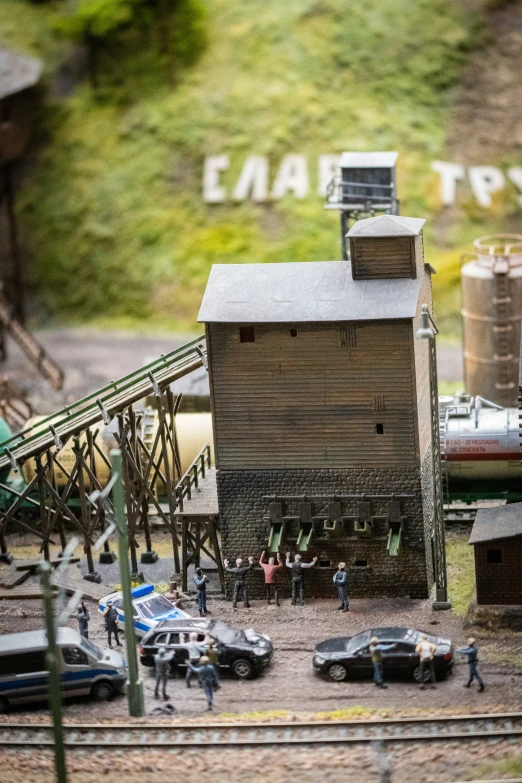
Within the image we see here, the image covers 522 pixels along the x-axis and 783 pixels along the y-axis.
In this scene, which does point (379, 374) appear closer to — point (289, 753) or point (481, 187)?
point (289, 753)

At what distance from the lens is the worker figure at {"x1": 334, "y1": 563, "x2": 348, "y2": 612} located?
41.2m

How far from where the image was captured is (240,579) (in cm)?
4238

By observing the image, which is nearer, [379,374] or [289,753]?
Result: [289,753]

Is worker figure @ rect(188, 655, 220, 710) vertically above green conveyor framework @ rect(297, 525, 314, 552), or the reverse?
green conveyor framework @ rect(297, 525, 314, 552)

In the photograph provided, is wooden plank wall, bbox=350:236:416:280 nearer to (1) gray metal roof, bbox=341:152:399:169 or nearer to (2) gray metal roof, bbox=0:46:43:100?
(1) gray metal roof, bbox=341:152:399:169

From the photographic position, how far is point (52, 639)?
32000 mm

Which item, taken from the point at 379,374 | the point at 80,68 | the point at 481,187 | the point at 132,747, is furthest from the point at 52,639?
the point at 80,68

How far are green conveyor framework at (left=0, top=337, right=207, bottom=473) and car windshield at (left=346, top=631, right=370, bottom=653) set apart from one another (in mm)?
10608

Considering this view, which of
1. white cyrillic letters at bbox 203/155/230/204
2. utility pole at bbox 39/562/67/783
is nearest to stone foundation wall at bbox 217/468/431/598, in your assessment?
utility pole at bbox 39/562/67/783

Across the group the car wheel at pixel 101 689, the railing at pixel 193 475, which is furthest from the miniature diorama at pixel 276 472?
the railing at pixel 193 475

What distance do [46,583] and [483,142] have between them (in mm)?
43888

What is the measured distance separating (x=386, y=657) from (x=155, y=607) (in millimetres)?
7615

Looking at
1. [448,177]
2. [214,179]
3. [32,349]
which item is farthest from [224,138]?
[32,349]

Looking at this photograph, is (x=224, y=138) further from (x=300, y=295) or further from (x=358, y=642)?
(x=358, y=642)
